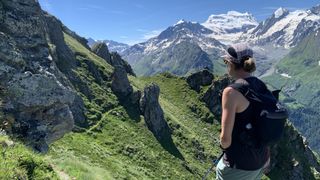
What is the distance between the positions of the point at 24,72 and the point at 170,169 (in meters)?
51.9

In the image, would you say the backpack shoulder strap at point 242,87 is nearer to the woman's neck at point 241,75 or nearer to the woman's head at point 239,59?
the woman's neck at point 241,75

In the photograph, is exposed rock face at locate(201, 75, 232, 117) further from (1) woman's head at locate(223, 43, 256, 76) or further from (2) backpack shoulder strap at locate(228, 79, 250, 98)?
(2) backpack shoulder strap at locate(228, 79, 250, 98)

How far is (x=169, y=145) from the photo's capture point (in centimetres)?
8544

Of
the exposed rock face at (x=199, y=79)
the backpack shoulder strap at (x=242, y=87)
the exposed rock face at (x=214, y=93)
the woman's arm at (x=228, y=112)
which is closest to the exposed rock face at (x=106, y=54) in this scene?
the exposed rock face at (x=199, y=79)

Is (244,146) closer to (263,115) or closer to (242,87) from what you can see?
(263,115)

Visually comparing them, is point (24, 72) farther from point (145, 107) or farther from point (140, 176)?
point (145, 107)

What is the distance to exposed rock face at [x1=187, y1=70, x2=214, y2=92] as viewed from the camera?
13100cm

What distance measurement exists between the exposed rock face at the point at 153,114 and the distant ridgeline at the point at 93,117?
205 mm

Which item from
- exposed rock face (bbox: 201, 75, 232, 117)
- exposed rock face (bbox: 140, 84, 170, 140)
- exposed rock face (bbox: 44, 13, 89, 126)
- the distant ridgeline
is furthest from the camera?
exposed rock face (bbox: 201, 75, 232, 117)

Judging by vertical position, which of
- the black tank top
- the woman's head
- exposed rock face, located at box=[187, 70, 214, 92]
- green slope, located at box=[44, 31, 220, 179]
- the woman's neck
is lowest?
green slope, located at box=[44, 31, 220, 179]

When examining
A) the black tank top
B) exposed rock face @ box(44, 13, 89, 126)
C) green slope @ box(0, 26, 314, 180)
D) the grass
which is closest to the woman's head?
the black tank top

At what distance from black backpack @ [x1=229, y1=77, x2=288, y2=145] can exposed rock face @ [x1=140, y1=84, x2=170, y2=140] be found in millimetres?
74853

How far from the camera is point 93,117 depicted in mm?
76688

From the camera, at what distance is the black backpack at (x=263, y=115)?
1073cm
